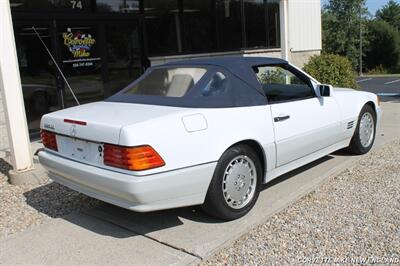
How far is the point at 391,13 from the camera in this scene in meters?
52.3

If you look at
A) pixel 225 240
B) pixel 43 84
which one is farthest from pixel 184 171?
pixel 43 84

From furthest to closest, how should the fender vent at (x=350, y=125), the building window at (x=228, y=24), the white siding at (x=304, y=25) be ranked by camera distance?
the white siding at (x=304, y=25) < the building window at (x=228, y=24) < the fender vent at (x=350, y=125)

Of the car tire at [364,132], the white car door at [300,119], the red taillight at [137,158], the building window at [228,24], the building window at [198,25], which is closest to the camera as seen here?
the red taillight at [137,158]

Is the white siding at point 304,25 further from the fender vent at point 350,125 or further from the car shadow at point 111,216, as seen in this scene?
the car shadow at point 111,216

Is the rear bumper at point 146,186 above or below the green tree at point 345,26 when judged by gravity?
below

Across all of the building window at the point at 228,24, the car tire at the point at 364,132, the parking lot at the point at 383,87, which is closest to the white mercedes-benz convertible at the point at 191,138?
the car tire at the point at 364,132

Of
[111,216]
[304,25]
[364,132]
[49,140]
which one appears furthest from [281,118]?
[304,25]

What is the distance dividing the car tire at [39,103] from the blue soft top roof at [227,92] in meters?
4.23

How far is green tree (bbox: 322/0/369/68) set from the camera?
37.9 metres

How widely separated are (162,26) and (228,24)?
80.7 inches

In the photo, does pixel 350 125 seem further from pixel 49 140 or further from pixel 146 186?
pixel 49 140

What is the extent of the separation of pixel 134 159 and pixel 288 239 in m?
1.41

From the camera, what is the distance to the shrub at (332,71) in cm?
1051

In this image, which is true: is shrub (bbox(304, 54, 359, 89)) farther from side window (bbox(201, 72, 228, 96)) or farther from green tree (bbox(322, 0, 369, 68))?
green tree (bbox(322, 0, 369, 68))
